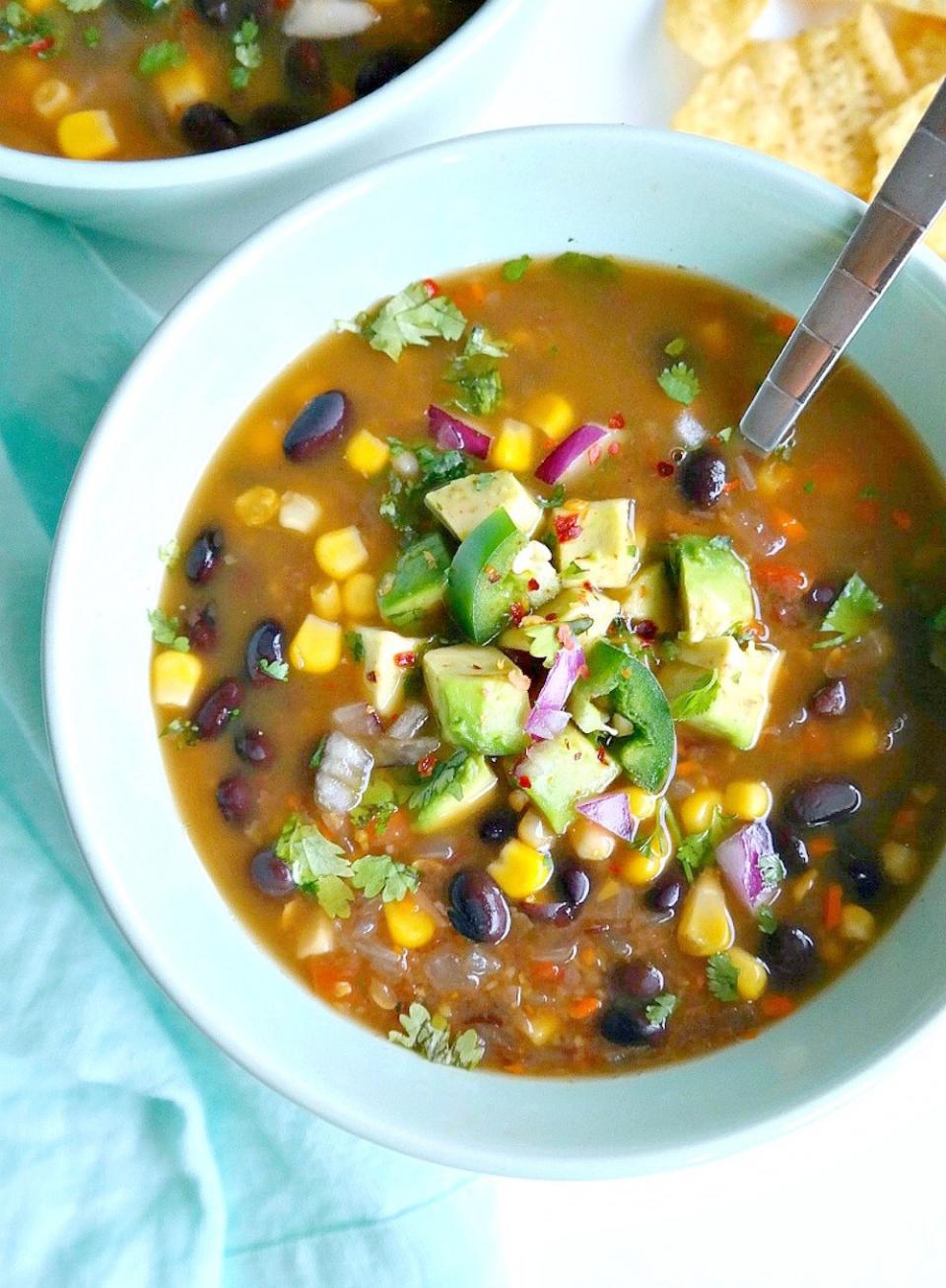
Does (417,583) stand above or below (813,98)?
below

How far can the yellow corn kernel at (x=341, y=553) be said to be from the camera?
2.83 metres

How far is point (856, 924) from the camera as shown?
286 centimetres

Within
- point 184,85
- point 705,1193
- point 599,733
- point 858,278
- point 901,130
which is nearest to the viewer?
point 858,278

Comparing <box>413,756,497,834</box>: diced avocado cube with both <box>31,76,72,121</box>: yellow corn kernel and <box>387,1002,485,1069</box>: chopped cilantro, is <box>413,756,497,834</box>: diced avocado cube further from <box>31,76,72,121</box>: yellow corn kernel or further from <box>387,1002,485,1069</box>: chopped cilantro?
<box>31,76,72,121</box>: yellow corn kernel

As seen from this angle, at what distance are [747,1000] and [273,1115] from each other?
43.2 inches

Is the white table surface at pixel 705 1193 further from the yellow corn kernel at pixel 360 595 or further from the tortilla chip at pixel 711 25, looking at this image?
the yellow corn kernel at pixel 360 595

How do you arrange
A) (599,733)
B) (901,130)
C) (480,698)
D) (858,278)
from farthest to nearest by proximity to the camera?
(901,130) < (599,733) < (480,698) < (858,278)

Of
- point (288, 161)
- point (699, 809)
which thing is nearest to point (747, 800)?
point (699, 809)

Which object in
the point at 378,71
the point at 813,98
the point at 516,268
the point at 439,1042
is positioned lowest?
the point at 439,1042

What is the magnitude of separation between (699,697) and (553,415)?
66 centimetres

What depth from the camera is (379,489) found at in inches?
113

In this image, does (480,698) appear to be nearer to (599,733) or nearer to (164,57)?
(599,733)

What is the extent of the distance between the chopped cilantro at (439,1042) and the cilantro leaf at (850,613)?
109 cm

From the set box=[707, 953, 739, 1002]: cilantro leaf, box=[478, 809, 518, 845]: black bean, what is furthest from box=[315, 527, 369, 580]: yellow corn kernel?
box=[707, 953, 739, 1002]: cilantro leaf
